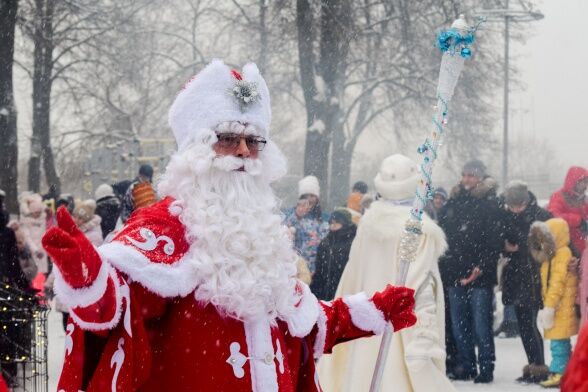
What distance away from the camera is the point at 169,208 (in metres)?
4.14

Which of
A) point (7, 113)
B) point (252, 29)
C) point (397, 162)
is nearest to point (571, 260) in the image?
point (397, 162)

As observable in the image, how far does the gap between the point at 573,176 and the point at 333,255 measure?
2420mm

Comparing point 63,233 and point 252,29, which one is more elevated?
point 252,29

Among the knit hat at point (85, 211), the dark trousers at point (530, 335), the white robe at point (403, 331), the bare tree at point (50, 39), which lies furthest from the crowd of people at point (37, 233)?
the bare tree at point (50, 39)

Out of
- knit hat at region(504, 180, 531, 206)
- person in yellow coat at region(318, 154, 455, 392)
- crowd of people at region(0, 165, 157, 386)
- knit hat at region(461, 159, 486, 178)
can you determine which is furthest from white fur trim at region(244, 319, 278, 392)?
knit hat at region(504, 180, 531, 206)

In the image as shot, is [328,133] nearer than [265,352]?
No

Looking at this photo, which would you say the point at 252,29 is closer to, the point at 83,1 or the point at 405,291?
the point at 83,1

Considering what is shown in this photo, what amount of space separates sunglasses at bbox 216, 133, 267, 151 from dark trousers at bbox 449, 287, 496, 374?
635 cm

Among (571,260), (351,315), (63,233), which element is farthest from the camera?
(571,260)

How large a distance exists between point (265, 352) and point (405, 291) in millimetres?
779

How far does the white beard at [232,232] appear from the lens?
401cm

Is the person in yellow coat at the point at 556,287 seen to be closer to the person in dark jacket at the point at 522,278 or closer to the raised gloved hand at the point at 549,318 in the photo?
the raised gloved hand at the point at 549,318

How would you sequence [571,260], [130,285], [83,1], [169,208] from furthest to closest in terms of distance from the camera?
[83,1], [571,260], [169,208], [130,285]

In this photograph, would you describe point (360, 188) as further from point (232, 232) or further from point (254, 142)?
point (232, 232)
